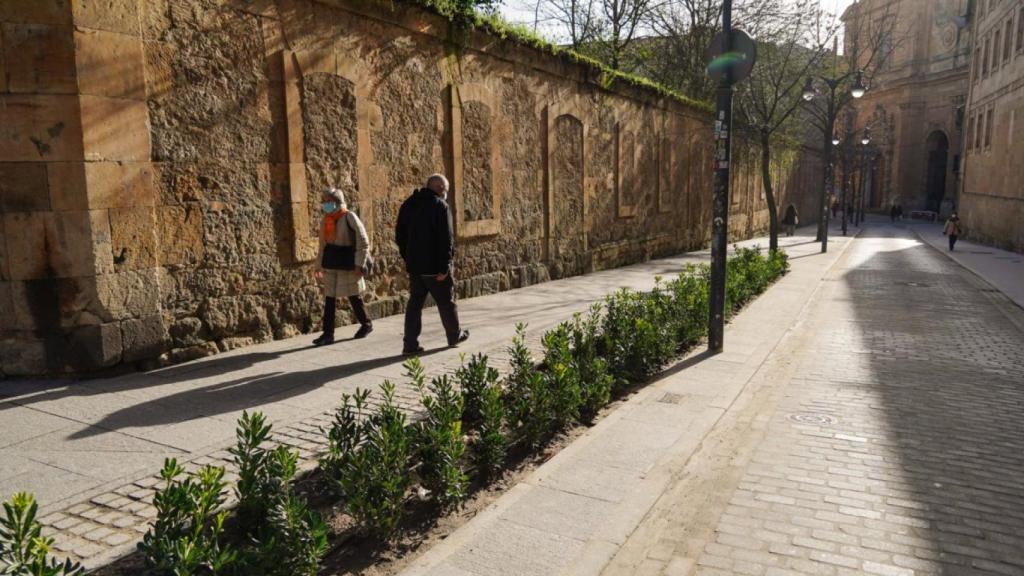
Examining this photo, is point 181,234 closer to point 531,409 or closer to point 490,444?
point 531,409

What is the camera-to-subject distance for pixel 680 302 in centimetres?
845

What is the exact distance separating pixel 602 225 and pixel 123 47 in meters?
11.8

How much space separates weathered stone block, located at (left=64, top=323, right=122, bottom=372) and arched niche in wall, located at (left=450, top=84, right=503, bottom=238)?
5.68 meters

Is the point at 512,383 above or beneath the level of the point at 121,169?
beneath

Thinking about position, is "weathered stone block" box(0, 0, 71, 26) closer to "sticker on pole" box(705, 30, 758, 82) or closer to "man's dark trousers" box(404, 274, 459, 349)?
"man's dark trousers" box(404, 274, 459, 349)

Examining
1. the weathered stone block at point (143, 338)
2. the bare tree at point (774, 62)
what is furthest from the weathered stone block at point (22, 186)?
the bare tree at point (774, 62)

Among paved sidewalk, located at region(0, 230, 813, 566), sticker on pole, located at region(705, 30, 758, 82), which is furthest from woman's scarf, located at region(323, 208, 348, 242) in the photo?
sticker on pole, located at region(705, 30, 758, 82)

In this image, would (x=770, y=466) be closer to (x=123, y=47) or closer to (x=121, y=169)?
(x=121, y=169)

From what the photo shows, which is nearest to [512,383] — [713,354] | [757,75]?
[713,354]

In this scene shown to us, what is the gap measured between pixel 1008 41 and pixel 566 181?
1021 inches

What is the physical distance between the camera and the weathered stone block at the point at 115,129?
239 inches

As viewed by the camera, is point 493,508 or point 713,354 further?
point 713,354

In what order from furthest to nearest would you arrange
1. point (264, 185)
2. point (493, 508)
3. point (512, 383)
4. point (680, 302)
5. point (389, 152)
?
1. point (389, 152)
2. point (680, 302)
3. point (264, 185)
4. point (512, 383)
5. point (493, 508)

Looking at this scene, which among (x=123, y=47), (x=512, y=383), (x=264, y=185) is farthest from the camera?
(x=264, y=185)
